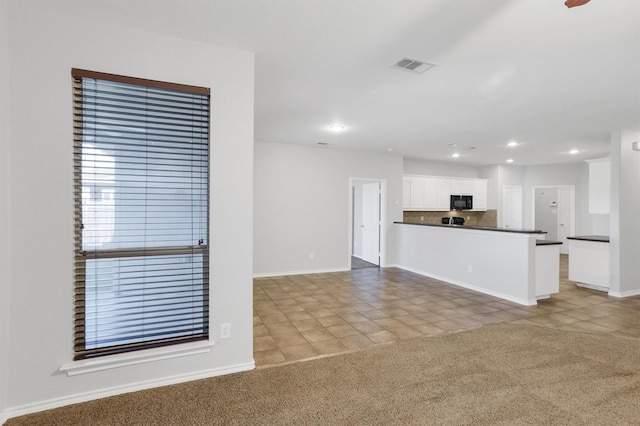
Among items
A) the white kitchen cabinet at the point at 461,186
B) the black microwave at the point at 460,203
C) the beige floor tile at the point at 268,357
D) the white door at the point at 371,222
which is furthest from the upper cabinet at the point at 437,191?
the beige floor tile at the point at 268,357

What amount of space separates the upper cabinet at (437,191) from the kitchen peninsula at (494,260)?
165 centimetres

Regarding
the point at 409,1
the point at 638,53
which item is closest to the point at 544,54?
the point at 638,53

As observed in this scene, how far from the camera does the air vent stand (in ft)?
9.01

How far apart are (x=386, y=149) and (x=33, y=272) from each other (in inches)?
232

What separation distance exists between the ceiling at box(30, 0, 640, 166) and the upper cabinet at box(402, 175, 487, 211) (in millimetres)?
3009

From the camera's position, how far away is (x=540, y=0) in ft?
6.27

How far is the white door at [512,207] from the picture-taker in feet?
29.5

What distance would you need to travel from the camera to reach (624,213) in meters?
4.97

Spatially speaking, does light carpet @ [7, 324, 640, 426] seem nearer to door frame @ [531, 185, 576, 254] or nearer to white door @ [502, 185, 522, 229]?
white door @ [502, 185, 522, 229]

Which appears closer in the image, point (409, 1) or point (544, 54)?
point (409, 1)

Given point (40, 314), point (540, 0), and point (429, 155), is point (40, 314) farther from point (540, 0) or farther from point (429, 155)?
point (429, 155)

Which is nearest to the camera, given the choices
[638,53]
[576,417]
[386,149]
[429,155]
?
[576,417]

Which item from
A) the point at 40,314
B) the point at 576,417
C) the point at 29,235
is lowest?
the point at 576,417

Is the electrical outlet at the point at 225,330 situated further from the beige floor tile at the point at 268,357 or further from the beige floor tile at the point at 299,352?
the beige floor tile at the point at 299,352
